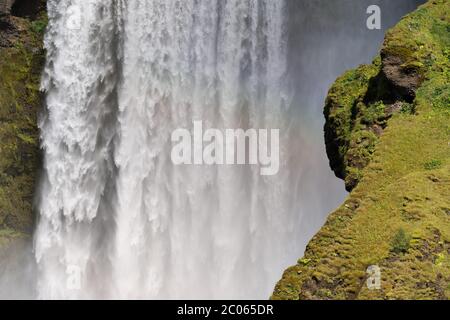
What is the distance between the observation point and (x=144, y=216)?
23.5 metres

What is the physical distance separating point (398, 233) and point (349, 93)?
666cm

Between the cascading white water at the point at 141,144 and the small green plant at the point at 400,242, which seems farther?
the cascading white water at the point at 141,144

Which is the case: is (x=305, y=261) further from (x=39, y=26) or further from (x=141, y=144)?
(x=39, y=26)

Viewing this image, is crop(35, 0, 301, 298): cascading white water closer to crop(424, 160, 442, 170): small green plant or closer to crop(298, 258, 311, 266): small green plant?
crop(424, 160, 442, 170): small green plant

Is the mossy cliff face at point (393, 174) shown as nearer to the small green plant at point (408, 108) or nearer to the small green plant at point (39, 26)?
the small green plant at point (408, 108)

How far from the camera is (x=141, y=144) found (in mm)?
23406

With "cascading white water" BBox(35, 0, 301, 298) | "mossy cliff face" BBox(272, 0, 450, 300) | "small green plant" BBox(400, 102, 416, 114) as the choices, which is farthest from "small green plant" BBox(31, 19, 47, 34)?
"small green plant" BBox(400, 102, 416, 114)

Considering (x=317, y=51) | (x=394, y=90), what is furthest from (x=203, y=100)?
(x=394, y=90)

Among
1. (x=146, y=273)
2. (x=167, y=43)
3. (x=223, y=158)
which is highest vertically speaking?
(x=167, y=43)

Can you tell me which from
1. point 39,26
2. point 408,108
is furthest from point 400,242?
point 39,26

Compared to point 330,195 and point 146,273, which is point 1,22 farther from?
point 330,195

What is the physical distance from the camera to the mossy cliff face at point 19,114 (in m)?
23.4

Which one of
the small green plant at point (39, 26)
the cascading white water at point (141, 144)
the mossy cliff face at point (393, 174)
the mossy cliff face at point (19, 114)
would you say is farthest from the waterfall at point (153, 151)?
the mossy cliff face at point (393, 174)

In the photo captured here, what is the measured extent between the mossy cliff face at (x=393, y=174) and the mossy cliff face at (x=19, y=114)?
486 inches
